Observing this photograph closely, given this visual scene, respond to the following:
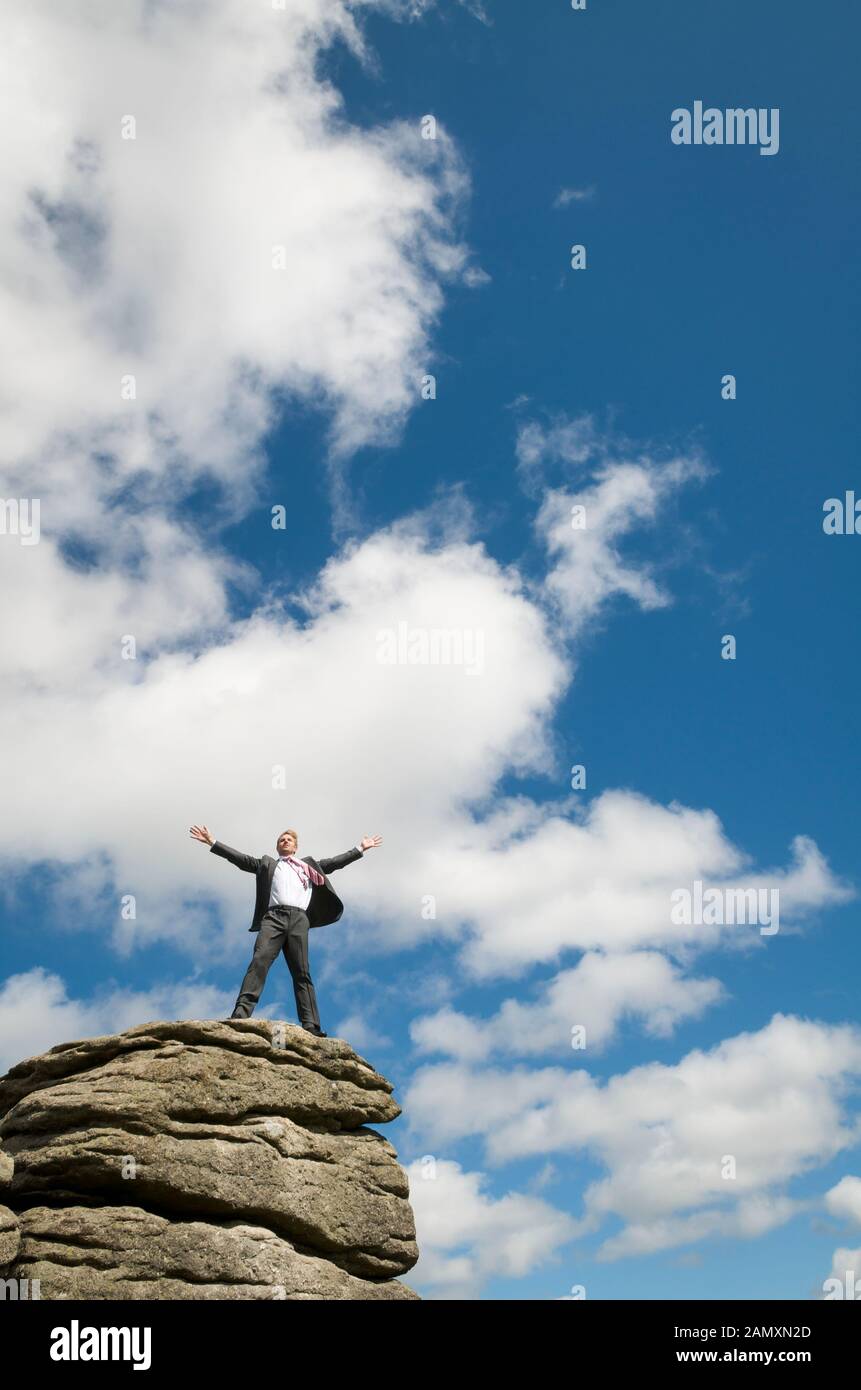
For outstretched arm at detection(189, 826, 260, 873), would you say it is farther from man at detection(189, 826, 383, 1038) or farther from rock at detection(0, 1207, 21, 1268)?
rock at detection(0, 1207, 21, 1268)

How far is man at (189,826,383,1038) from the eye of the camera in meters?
23.2

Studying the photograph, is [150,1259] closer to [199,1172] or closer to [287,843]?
[199,1172]

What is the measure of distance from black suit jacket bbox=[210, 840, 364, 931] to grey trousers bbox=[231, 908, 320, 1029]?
478mm

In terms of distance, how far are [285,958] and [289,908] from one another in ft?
3.55

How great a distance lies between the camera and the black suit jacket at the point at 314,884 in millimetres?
23906

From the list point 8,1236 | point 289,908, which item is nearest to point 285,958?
point 289,908

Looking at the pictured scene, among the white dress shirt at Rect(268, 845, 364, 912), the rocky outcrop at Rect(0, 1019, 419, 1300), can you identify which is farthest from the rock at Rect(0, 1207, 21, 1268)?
the white dress shirt at Rect(268, 845, 364, 912)

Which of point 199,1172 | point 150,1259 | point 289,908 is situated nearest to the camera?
point 150,1259

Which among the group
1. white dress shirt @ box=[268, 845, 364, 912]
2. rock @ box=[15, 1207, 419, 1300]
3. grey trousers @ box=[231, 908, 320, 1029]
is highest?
white dress shirt @ box=[268, 845, 364, 912]

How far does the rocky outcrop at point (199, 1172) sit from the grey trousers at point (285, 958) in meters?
0.69

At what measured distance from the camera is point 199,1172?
66.9 ft
